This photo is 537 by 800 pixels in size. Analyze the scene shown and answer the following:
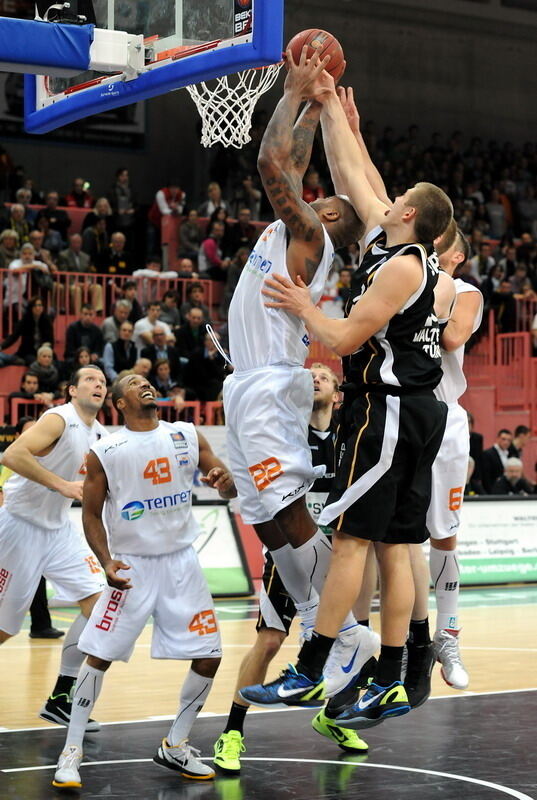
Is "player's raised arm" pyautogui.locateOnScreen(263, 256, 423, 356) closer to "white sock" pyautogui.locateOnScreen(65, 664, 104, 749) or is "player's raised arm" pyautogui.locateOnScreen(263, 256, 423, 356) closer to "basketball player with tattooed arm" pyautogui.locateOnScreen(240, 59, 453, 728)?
"basketball player with tattooed arm" pyautogui.locateOnScreen(240, 59, 453, 728)

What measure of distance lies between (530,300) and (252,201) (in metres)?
5.11

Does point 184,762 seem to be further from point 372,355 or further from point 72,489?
point 372,355

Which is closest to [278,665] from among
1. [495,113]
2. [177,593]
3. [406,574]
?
[177,593]

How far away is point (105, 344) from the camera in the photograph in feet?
53.8

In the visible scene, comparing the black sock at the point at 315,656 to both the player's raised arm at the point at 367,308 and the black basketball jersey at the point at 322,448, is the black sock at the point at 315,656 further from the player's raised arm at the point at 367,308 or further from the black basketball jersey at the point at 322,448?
the black basketball jersey at the point at 322,448

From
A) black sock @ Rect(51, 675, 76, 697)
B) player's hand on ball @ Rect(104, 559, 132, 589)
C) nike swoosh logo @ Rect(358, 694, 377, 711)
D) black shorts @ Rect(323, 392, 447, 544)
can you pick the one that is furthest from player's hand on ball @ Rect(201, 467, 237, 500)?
black sock @ Rect(51, 675, 76, 697)

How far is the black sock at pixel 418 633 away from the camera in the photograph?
21.5ft

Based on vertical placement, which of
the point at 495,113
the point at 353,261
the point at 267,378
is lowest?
the point at 267,378

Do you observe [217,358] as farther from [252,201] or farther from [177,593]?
[177,593]

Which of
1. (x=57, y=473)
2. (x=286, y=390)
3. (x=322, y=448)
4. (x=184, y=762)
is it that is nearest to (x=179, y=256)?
(x=57, y=473)

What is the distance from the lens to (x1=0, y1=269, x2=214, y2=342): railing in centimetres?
1705

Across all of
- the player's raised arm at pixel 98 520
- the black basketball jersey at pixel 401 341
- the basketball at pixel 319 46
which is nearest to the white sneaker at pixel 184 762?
the player's raised arm at pixel 98 520

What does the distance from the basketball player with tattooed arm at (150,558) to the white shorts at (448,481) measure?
110 cm

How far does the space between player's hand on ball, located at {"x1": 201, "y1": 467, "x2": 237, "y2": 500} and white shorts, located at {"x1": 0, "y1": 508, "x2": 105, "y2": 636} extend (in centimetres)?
203
